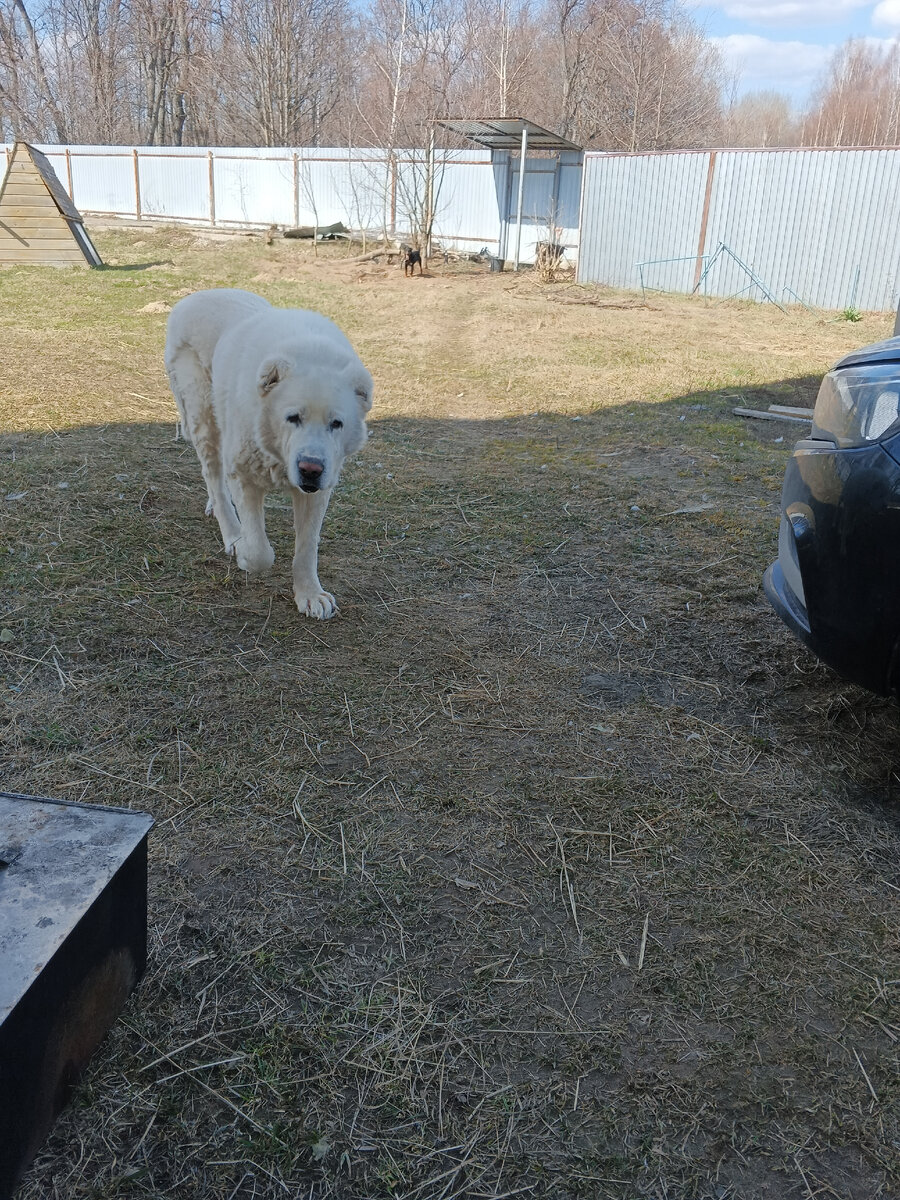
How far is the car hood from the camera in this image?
8.67 feet

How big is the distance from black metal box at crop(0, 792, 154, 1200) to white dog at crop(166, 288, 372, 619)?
1811 mm

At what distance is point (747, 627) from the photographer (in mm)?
3930

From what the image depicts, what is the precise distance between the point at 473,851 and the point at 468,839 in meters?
0.05

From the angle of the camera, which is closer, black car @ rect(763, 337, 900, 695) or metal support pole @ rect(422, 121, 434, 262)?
black car @ rect(763, 337, 900, 695)

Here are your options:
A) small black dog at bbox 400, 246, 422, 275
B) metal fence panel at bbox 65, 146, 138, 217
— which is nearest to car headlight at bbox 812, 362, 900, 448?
small black dog at bbox 400, 246, 422, 275

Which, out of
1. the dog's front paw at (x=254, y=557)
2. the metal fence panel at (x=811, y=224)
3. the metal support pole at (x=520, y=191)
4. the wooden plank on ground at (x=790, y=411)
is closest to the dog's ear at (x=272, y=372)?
the dog's front paw at (x=254, y=557)

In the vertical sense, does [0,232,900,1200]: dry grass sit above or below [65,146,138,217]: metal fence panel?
below

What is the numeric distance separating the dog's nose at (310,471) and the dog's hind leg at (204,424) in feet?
4.00

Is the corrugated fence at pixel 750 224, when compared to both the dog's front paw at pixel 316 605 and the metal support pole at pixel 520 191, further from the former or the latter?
the dog's front paw at pixel 316 605

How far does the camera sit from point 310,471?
337 cm

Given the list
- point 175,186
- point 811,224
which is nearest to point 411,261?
point 811,224

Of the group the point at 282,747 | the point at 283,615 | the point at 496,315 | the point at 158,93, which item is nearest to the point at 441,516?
the point at 283,615

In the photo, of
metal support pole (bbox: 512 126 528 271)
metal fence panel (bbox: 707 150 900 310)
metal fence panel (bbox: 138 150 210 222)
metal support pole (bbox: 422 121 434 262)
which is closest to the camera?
metal fence panel (bbox: 707 150 900 310)

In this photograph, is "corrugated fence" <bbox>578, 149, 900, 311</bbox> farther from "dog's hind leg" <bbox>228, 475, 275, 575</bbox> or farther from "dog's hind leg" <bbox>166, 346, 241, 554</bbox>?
"dog's hind leg" <bbox>228, 475, 275, 575</bbox>
